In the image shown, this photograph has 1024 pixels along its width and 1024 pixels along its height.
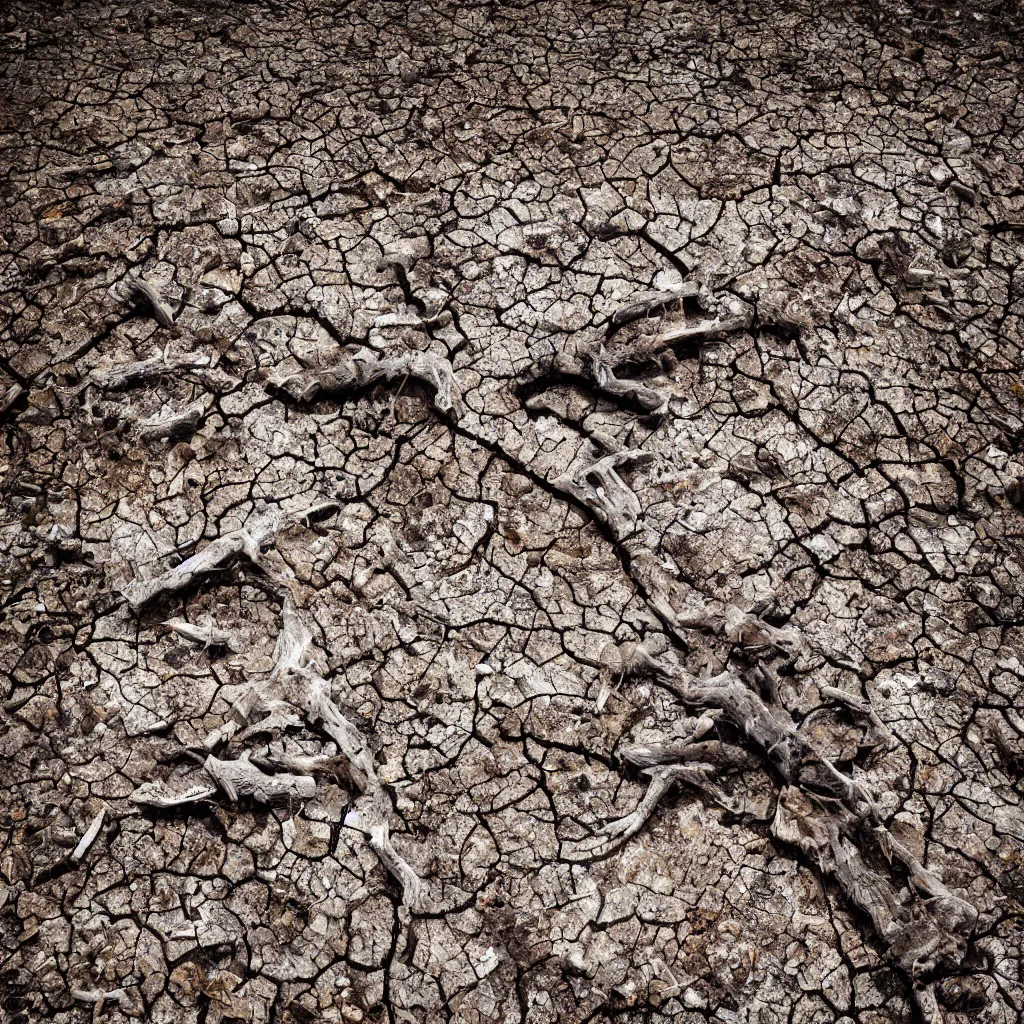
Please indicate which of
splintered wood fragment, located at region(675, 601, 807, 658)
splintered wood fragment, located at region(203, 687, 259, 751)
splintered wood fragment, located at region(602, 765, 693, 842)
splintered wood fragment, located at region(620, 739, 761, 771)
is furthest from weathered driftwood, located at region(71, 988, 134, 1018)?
splintered wood fragment, located at region(675, 601, 807, 658)

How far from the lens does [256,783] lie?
8.38ft

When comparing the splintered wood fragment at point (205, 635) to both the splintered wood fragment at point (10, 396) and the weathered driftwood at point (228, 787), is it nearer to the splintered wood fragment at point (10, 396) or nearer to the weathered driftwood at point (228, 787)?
the weathered driftwood at point (228, 787)

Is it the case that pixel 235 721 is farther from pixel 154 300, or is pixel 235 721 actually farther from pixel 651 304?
pixel 651 304

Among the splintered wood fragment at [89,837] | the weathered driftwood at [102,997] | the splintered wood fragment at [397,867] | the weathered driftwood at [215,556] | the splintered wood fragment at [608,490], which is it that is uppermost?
the splintered wood fragment at [608,490]

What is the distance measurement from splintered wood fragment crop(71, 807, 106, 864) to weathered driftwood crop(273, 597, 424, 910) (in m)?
0.60

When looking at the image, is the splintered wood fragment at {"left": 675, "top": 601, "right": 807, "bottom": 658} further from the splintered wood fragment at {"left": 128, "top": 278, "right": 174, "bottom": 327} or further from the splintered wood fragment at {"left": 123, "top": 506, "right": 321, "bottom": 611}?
the splintered wood fragment at {"left": 128, "top": 278, "right": 174, "bottom": 327}

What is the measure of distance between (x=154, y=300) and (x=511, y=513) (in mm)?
1603

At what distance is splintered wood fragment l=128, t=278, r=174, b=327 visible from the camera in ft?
11.1

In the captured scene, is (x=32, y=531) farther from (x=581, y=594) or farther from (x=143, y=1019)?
(x=581, y=594)

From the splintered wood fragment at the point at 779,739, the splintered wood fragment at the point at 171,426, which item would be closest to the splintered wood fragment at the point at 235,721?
the splintered wood fragment at the point at 171,426

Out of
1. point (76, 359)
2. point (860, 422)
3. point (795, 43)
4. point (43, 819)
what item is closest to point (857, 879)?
point (860, 422)

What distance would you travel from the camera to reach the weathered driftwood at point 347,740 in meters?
2.46

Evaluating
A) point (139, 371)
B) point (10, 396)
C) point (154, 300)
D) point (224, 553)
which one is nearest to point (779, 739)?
point (224, 553)

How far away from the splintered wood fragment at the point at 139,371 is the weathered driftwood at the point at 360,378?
12.8 inches
